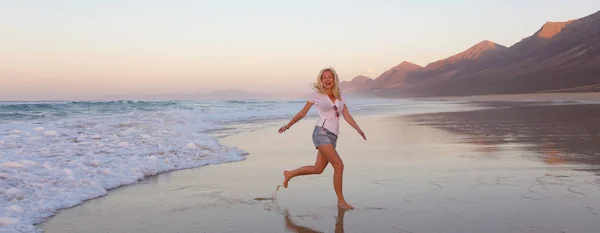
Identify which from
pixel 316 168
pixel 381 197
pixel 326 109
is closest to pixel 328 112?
pixel 326 109

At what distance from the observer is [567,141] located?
10539 mm

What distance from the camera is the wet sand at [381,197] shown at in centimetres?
448

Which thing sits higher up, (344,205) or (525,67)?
(525,67)

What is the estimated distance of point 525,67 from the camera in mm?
122250

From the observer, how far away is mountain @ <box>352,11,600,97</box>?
95.8 m

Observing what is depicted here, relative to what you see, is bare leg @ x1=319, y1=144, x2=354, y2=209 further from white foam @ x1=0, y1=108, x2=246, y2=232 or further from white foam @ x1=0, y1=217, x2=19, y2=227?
white foam @ x1=0, y1=217, x2=19, y2=227

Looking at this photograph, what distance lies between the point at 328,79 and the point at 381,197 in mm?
1539

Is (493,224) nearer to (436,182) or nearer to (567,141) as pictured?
(436,182)

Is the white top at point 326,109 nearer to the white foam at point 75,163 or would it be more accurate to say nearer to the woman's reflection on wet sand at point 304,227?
the woman's reflection on wet sand at point 304,227

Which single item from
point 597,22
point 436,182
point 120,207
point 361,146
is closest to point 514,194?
point 436,182

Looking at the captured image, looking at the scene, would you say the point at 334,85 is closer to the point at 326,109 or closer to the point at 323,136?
the point at 326,109

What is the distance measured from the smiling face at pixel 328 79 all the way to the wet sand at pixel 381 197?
1.34 meters

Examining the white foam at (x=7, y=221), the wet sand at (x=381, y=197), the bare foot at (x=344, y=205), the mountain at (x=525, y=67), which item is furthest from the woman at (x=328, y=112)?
the mountain at (x=525, y=67)

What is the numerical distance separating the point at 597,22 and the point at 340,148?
139539 millimetres
